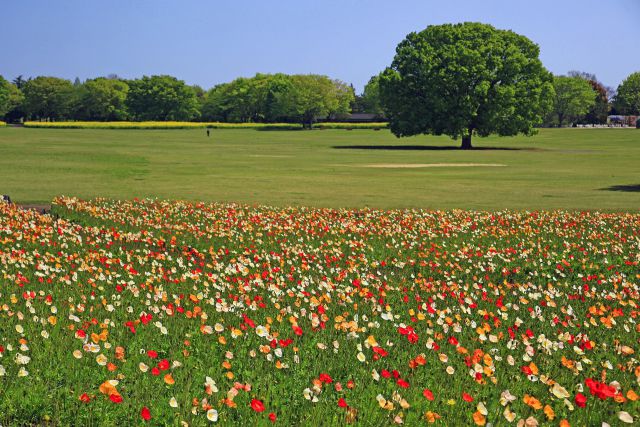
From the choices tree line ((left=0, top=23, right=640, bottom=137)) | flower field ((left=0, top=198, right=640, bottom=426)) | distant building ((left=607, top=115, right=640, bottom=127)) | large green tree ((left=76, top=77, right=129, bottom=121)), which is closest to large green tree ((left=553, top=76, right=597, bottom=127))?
tree line ((left=0, top=23, right=640, bottom=137))

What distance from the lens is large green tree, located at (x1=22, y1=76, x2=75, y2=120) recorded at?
16275 cm

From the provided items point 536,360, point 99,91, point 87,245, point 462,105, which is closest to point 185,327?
point 536,360

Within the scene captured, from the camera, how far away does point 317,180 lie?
111 ft

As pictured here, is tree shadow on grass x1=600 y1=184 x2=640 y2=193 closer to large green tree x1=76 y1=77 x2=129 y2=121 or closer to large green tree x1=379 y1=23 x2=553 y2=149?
large green tree x1=379 y1=23 x2=553 y2=149

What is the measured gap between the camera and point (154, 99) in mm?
161125

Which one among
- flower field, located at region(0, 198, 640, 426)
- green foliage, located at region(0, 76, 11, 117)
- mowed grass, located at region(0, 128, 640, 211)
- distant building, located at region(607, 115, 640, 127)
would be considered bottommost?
mowed grass, located at region(0, 128, 640, 211)

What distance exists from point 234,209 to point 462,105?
57972mm

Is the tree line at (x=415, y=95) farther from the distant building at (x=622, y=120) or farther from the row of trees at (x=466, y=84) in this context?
the distant building at (x=622, y=120)

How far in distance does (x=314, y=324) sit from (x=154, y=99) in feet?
530

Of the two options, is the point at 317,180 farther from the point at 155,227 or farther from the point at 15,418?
the point at 15,418

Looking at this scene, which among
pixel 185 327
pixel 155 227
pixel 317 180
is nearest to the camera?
pixel 185 327

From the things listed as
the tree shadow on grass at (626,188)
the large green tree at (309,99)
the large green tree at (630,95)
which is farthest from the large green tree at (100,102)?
the tree shadow on grass at (626,188)

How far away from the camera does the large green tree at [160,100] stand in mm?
160750

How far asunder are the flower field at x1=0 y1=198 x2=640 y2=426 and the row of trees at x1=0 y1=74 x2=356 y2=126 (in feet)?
462
